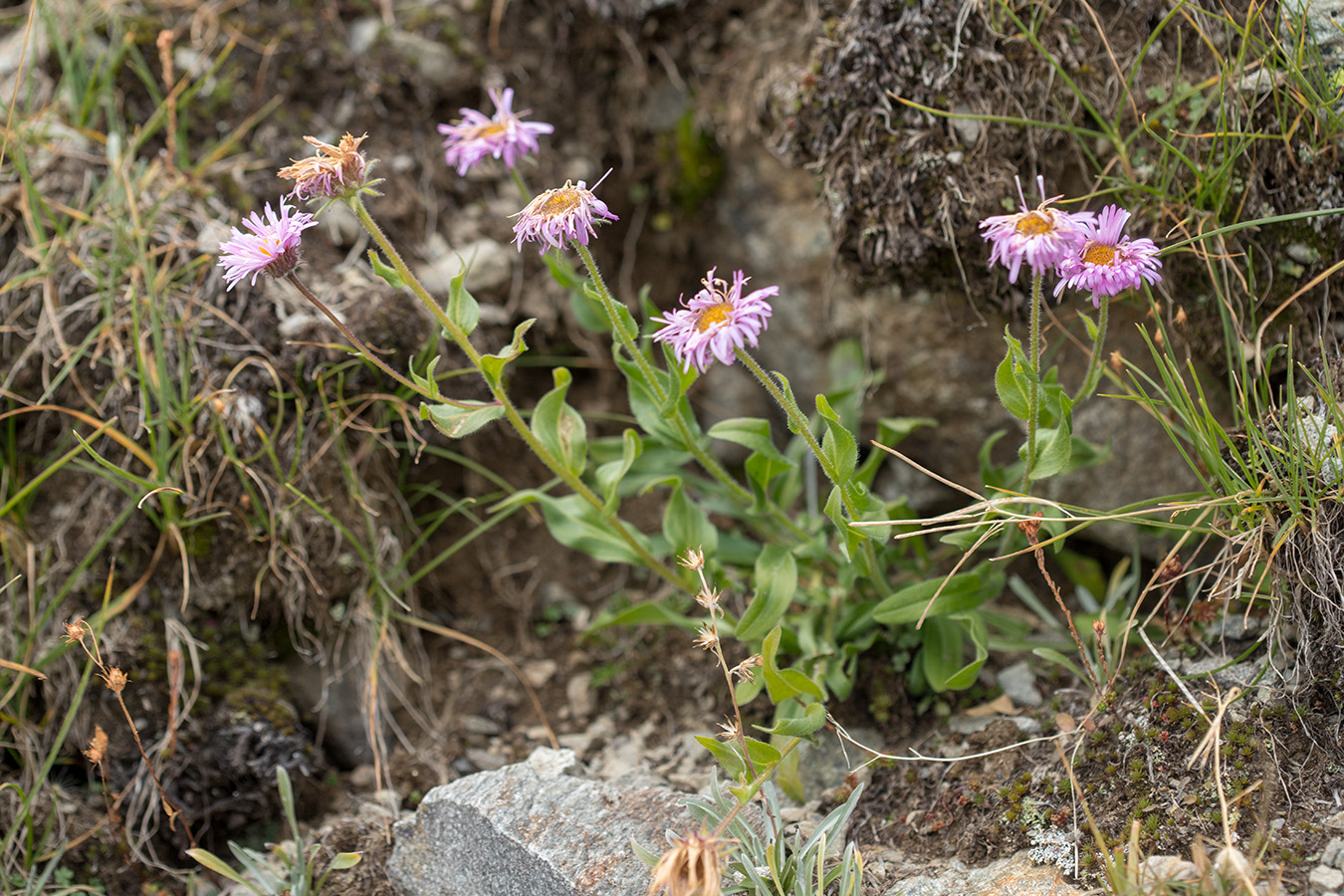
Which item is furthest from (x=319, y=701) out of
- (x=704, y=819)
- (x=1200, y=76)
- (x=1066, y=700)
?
(x=1200, y=76)

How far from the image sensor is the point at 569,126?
343 centimetres

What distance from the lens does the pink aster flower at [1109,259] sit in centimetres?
187

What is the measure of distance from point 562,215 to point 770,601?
1.05 metres

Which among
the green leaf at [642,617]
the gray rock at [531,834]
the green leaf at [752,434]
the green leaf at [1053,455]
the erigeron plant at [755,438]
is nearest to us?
the erigeron plant at [755,438]

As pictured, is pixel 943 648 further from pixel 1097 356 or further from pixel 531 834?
pixel 531 834

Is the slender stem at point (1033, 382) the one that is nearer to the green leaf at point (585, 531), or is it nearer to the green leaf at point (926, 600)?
the green leaf at point (926, 600)

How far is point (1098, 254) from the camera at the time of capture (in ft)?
6.24

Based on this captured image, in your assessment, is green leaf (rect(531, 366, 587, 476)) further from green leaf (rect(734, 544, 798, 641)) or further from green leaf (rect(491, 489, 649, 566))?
green leaf (rect(734, 544, 798, 641))

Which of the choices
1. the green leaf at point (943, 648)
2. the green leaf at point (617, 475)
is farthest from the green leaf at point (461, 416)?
the green leaf at point (943, 648)

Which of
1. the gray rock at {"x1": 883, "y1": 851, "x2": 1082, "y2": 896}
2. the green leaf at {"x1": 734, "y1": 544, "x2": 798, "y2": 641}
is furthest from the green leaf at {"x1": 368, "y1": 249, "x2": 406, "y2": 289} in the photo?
the gray rock at {"x1": 883, "y1": 851, "x2": 1082, "y2": 896}

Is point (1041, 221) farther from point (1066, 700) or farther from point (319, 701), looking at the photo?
point (319, 701)

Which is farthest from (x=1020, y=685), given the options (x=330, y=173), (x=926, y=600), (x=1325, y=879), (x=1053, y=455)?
(x=330, y=173)

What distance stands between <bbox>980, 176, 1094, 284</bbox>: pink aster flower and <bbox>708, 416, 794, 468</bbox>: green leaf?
77cm

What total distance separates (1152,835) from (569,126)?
282cm
